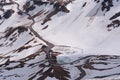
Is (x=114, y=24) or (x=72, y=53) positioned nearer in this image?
(x=72, y=53)

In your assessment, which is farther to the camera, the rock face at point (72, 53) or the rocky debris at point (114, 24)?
the rocky debris at point (114, 24)

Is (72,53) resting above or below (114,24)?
below

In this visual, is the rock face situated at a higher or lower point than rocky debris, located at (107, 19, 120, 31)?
lower

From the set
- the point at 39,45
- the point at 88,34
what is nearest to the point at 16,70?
the point at 39,45

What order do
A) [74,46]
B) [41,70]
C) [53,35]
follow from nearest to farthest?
[41,70]
[74,46]
[53,35]

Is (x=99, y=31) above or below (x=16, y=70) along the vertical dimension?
above

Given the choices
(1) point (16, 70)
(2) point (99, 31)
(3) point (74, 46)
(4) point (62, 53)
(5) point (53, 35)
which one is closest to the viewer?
(1) point (16, 70)

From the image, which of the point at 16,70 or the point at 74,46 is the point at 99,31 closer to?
the point at 74,46

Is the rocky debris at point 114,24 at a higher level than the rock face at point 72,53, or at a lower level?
higher

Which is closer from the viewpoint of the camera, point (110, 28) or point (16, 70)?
point (16, 70)

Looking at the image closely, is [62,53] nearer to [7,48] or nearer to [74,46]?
[74,46]

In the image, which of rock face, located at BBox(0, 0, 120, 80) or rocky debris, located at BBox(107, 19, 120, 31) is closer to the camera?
rock face, located at BBox(0, 0, 120, 80)
